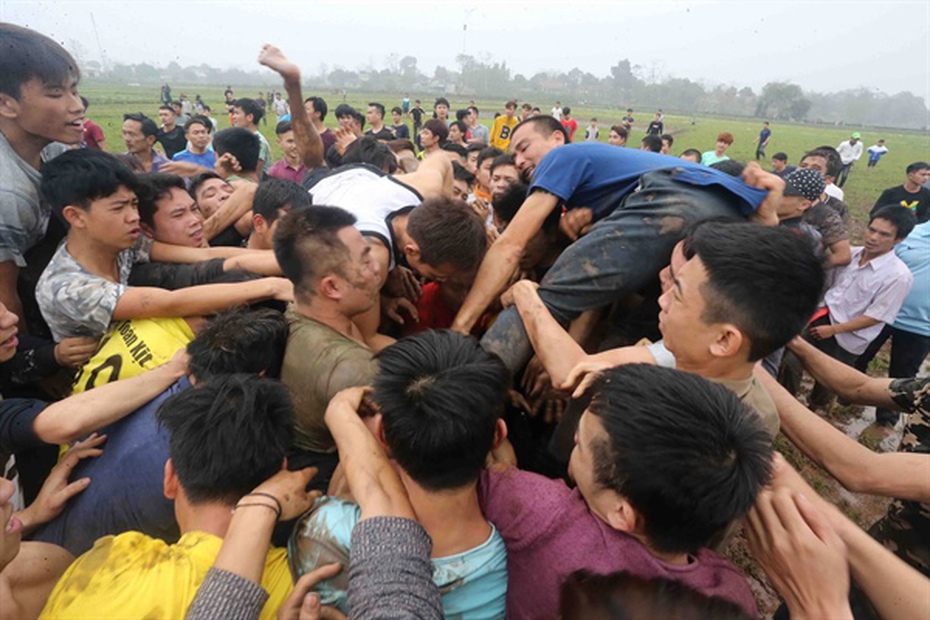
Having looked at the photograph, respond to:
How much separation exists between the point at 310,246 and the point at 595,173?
4.82ft

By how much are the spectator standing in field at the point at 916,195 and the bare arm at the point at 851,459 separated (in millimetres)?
7826

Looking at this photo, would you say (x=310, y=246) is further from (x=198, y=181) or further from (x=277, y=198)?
(x=198, y=181)

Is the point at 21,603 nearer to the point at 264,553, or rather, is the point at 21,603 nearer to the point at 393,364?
the point at 264,553

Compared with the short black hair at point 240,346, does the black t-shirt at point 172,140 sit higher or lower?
lower

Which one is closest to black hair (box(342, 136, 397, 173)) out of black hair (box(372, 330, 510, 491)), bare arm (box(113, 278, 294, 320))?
bare arm (box(113, 278, 294, 320))

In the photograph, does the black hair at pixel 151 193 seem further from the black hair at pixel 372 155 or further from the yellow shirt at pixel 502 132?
the yellow shirt at pixel 502 132

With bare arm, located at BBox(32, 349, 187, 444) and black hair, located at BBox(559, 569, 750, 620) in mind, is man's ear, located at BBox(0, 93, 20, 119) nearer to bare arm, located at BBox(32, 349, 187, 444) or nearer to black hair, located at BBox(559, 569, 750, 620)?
bare arm, located at BBox(32, 349, 187, 444)

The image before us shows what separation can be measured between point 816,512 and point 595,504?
0.61m

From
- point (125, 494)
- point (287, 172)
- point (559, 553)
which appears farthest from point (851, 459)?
point (287, 172)

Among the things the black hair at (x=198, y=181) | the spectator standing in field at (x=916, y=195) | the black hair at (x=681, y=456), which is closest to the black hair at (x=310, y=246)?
the black hair at (x=681, y=456)

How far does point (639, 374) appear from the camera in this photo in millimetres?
1338

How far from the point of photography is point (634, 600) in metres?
1.22

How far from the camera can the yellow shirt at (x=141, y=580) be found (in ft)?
4.27

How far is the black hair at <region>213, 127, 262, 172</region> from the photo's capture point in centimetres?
484
